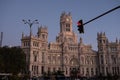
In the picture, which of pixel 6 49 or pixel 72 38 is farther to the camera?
pixel 72 38

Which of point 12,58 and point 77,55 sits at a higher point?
point 77,55

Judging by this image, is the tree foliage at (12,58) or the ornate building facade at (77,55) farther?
the ornate building facade at (77,55)

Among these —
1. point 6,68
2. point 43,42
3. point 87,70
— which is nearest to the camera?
point 6,68

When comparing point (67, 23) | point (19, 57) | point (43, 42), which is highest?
point (67, 23)

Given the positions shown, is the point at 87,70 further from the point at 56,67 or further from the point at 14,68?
the point at 14,68

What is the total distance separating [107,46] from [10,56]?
61.2 m

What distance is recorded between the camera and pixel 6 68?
2494 inches

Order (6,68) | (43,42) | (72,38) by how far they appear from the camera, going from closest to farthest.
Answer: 1. (6,68)
2. (43,42)
3. (72,38)

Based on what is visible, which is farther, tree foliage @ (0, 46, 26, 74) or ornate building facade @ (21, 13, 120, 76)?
ornate building facade @ (21, 13, 120, 76)

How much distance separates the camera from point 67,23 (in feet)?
400

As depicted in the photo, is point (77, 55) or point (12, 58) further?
point (77, 55)

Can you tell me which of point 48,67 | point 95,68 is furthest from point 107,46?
point 48,67

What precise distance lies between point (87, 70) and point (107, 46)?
1670 centimetres

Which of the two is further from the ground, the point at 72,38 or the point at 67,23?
the point at 67,23
